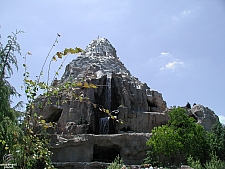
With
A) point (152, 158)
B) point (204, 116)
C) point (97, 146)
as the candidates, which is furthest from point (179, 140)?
point (204, 116)

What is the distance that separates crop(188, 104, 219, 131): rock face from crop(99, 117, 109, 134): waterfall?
1477 cm

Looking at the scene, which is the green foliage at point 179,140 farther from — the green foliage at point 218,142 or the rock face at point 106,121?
the rock face at point 106,121

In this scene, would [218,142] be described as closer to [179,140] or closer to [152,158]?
[179,140]

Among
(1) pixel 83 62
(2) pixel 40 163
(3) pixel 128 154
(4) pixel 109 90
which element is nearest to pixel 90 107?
(4) pixel 109 90

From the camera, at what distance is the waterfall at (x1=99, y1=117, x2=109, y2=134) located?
3008 centimetres

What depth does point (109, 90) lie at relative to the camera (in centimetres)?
3497

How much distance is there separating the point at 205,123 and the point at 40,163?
3561cm

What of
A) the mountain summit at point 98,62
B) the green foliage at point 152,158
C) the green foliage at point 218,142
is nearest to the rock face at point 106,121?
the mountain summit at point 98,62

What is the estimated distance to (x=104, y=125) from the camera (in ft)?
99.9

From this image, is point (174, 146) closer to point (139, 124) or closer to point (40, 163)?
point (139, 124)

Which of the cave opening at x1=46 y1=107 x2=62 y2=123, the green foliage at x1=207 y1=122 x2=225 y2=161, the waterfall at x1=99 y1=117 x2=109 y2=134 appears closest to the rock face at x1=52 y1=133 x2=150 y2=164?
the waterfall at x1=99 y1=117 x2=109 y2=134

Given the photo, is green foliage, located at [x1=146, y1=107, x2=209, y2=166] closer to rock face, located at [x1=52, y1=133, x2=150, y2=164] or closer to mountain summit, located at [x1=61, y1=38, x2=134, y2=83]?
rock face, located at [x1=52, y1=133, x2=150, y2=164]

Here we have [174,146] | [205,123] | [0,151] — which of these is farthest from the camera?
[205,123]

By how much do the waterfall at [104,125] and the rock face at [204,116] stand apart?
14.8 metres
